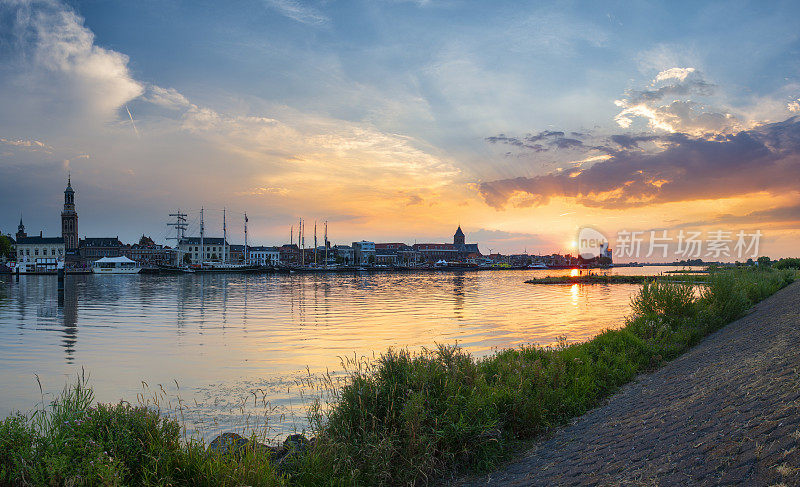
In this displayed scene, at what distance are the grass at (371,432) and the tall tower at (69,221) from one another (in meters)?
222

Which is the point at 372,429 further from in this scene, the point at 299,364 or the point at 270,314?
the point at 270,314

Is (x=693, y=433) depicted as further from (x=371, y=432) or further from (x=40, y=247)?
(x=40, y=247)

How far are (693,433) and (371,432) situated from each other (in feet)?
17.1

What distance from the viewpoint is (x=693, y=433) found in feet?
23.4

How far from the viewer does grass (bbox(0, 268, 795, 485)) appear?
20.3 feet

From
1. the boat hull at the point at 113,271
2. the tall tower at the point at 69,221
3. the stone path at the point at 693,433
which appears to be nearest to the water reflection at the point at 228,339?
the stone path at the point at 693,433

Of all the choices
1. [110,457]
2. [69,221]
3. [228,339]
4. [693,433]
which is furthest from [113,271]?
[693,433]

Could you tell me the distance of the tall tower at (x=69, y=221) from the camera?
192 m

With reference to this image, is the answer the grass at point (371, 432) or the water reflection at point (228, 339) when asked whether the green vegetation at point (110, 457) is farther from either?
the water reflection at point (228, 339)

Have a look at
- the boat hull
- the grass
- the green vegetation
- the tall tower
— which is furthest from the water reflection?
the tall tower

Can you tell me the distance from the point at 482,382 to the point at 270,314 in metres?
30.3

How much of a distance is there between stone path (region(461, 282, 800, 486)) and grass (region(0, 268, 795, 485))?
68cm

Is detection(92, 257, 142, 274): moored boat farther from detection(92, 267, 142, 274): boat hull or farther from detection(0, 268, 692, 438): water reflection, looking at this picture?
detection(0, 268, 692, 438): water reflection

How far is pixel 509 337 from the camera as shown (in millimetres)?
24781
